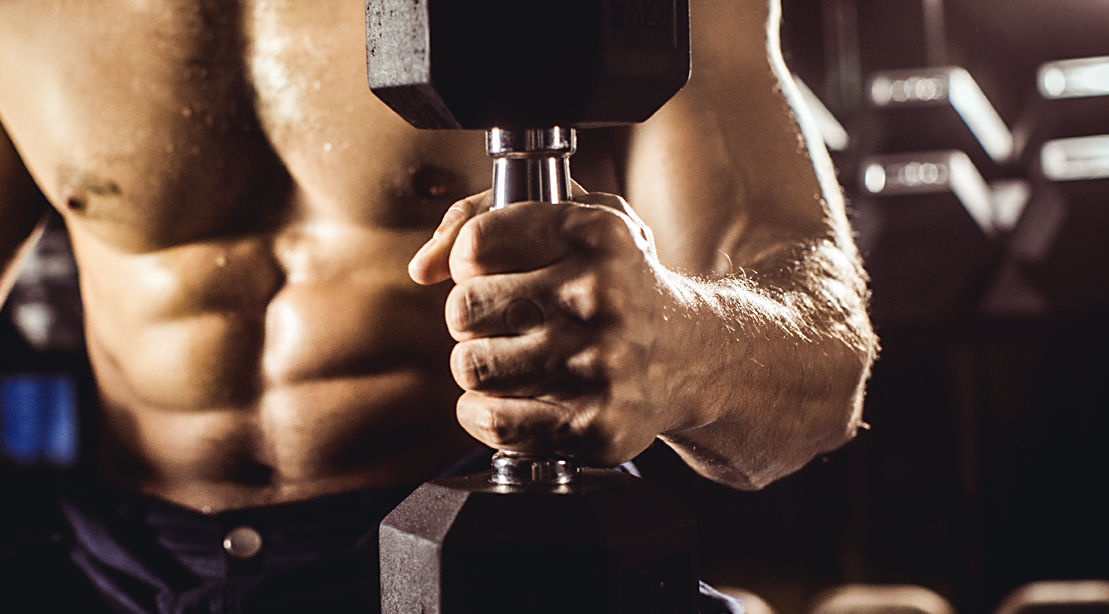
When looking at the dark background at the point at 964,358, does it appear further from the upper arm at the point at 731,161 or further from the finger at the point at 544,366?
the finger at the point at 544,366

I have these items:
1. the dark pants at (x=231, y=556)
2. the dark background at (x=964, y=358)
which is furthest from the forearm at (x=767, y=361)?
the dark background at (x=964, y=358)

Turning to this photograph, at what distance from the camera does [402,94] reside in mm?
501

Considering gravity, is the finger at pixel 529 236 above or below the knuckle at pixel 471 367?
above

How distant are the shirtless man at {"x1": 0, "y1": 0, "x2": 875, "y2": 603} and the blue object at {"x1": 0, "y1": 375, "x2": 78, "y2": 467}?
0.84 meters

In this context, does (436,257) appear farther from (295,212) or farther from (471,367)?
(295,212)

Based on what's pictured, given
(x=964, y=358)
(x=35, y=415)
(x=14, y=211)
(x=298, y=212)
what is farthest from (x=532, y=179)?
(x=964, y=358)

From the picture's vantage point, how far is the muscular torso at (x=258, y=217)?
3.34ft

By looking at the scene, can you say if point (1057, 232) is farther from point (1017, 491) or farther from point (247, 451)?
point (247, 451)

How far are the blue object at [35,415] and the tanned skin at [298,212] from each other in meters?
0.83

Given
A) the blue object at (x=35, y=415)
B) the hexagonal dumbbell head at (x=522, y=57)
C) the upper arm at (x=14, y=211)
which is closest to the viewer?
the hexagonal dumbbell head at (x=522, y=57)

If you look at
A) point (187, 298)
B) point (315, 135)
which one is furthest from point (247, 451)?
point (315, 135)

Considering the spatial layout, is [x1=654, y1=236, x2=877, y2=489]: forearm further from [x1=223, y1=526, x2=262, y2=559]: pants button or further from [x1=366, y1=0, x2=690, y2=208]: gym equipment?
[x1=223, y1=526, x2=262, y2=559]: pants button

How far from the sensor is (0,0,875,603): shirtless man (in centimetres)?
96

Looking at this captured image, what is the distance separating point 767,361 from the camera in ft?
2.26
